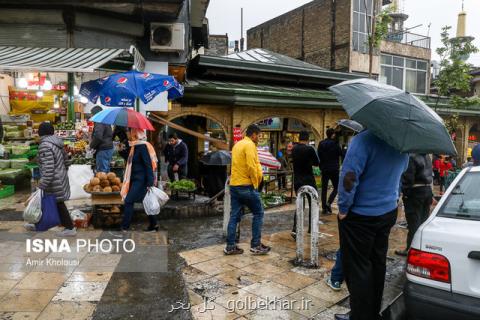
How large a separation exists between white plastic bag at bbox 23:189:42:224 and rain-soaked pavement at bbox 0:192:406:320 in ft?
1.57

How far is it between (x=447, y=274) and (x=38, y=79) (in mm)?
15178

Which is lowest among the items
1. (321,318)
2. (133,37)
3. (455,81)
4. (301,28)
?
(321,318)

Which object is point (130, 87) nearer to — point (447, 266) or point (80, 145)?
point (80, 145)

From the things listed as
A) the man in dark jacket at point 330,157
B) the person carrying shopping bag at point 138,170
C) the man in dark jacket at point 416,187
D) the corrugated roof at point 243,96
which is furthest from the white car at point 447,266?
the corrugated roof at point 243,96

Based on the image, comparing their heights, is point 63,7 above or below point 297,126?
above

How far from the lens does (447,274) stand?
295cm

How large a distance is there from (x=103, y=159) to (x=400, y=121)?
7.24 meters

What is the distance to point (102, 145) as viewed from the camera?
8734 millimetres

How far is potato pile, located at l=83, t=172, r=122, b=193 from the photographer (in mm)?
7130

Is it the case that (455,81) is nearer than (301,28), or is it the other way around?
(455,81)

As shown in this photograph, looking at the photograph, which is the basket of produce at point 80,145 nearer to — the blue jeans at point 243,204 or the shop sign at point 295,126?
the blue jeans at point 243,204

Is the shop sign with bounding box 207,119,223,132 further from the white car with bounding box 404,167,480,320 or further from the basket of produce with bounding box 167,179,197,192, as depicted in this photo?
the white car with bounding box 404,167,480,320

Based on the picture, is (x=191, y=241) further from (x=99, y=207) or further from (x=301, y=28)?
(x=301, y=28)

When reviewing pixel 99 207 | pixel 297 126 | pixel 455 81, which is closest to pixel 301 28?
pixel 297 126
